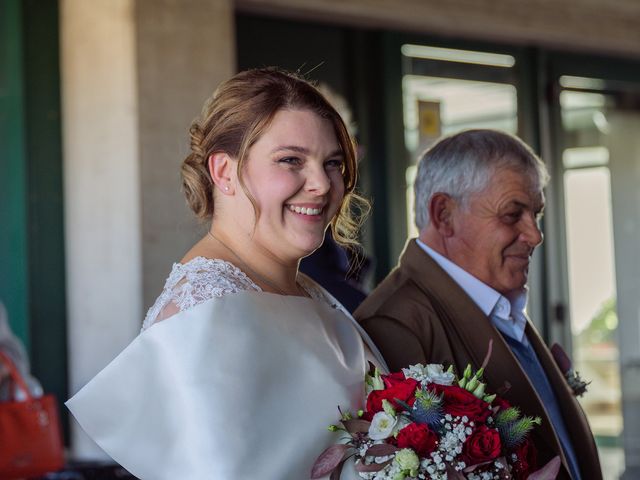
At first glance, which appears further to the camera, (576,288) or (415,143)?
(576,288)

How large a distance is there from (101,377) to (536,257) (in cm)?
516

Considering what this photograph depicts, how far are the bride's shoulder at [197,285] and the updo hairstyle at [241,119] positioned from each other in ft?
0.45

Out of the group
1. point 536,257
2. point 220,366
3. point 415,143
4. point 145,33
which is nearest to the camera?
→ point 220,366

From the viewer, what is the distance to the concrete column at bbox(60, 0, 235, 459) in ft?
16.2

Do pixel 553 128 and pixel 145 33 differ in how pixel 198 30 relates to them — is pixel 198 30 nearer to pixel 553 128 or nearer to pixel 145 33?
pixel 145 33

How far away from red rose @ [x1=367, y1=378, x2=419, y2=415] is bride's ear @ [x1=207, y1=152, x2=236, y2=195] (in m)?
0.48

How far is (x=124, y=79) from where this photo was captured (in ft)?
16.4

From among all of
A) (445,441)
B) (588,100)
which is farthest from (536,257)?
(445,441)

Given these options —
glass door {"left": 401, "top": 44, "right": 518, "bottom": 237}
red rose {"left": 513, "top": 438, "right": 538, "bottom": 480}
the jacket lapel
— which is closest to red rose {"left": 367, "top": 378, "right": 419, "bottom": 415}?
red rose {"left": 513, "top": 438, "right": 538, "bottom": 480}

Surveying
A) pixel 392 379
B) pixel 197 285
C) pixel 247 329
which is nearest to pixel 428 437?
pixel 392 379

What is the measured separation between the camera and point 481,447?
195 centimetres

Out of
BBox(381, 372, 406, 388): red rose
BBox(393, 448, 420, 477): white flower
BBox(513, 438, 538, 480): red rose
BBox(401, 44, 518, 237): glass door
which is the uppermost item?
BBox(401, 44, 518, 237): glass door

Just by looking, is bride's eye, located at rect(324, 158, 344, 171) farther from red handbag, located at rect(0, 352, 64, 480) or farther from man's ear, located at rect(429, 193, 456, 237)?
red handbag, located at rect(0, 352, 64, 480)

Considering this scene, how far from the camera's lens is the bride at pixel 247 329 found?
1.86 metres
